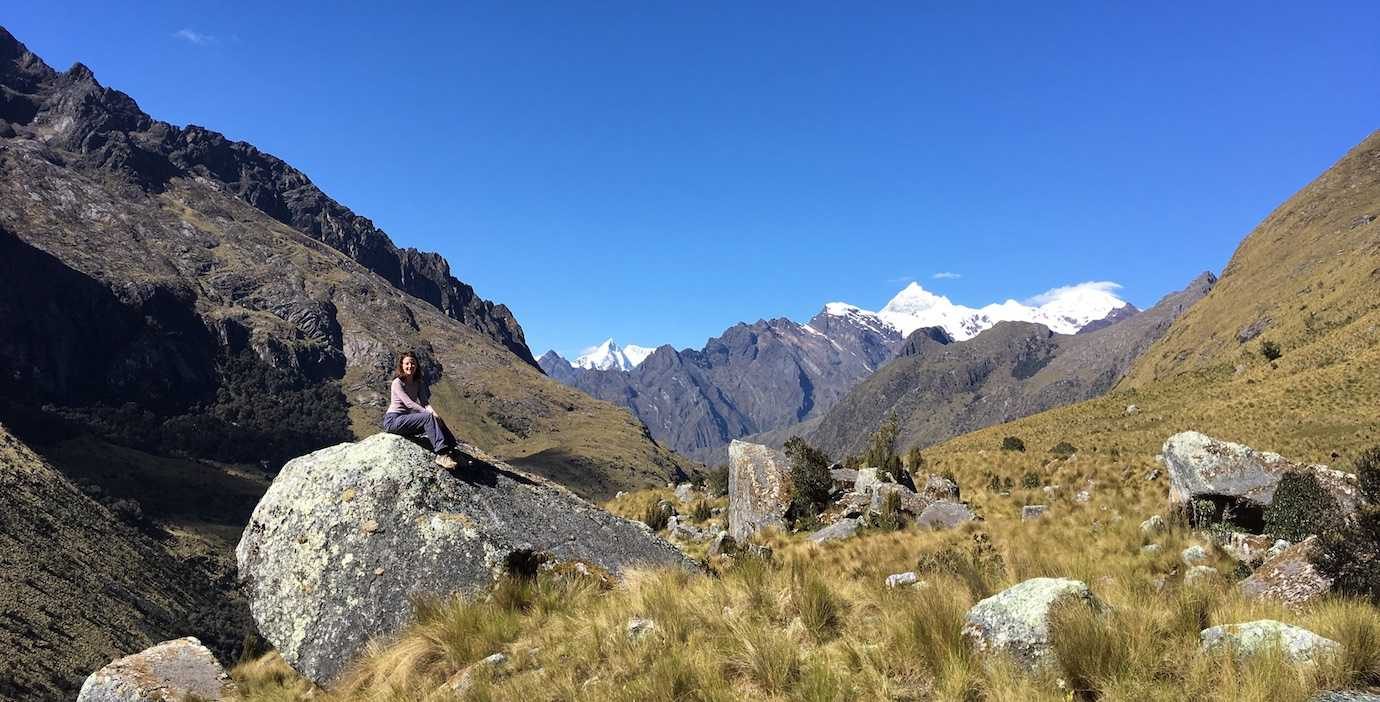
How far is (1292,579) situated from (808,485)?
17.3 metres

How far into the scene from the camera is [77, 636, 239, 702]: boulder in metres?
10.2

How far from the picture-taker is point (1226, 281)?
474 ft

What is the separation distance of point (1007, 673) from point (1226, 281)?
181 m

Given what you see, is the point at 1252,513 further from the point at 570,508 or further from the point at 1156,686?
the point at 570,508

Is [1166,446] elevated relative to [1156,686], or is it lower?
elevated

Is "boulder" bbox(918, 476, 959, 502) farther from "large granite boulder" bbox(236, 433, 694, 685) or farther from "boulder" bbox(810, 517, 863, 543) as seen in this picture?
"large granite boulder" bbox(236, 433, 694, 685)

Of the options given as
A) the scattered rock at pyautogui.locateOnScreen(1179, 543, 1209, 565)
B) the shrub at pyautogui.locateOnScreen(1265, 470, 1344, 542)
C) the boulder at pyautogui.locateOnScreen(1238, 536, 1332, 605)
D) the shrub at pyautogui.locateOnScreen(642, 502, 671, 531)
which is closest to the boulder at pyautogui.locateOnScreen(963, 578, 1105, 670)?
the boulder at pyautogui.locateOnScreen(1238, 536, 1332, 605)

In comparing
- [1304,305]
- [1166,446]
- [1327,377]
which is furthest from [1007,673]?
[1304,305]

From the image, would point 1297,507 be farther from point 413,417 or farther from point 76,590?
point 76,590

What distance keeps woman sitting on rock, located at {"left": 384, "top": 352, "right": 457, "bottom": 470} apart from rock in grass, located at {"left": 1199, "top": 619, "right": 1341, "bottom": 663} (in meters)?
8.70

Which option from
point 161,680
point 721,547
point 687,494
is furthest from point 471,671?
point 687,494

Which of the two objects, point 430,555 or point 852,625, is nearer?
point 852,625

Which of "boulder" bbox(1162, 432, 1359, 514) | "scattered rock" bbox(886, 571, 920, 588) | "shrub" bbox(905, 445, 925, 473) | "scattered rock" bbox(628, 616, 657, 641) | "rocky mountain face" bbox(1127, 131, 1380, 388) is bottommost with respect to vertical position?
"scattered rock" bbox(886, 571, 920, 588)

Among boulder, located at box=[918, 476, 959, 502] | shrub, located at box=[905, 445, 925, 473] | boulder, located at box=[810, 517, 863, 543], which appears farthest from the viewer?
shrub, located at box=[905, 445, 925, 473]
